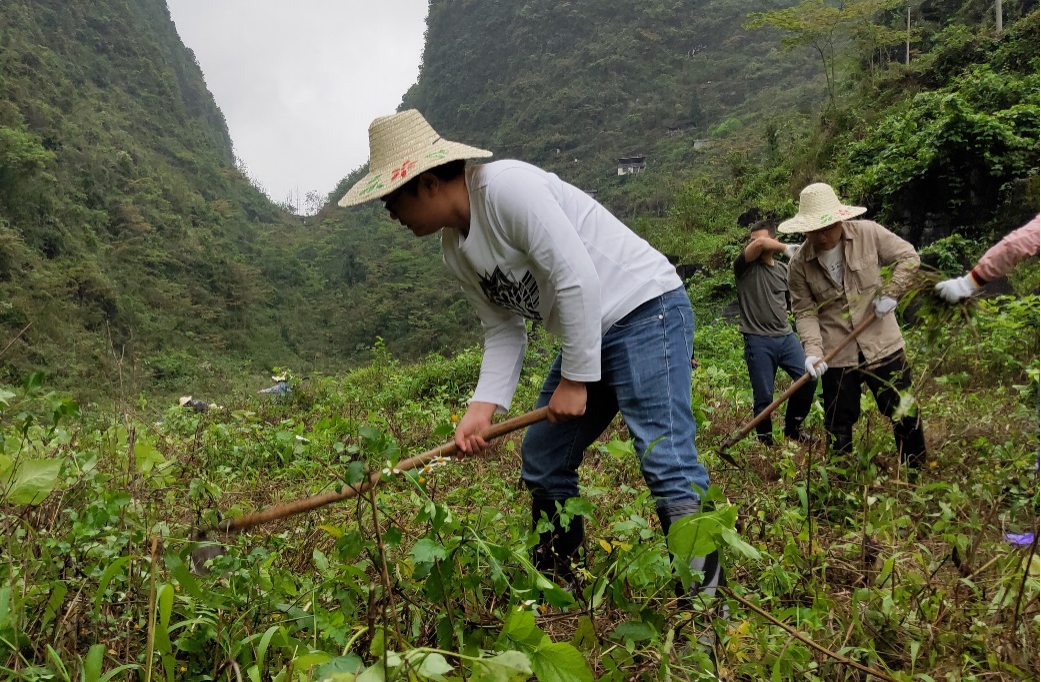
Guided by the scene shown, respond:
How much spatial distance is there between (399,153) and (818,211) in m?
1.98

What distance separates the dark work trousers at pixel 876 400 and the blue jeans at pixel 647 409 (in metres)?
1.25

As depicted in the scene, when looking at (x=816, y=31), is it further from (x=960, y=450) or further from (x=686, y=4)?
(x=686, y=4)

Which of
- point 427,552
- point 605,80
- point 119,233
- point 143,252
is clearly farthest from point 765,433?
point 605,80

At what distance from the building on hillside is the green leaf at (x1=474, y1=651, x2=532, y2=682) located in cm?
3922

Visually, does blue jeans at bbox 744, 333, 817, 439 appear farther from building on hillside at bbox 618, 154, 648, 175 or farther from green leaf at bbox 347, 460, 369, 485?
building on hillside at bbox 618, 154, 648, 175

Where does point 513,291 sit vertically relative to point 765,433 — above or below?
above

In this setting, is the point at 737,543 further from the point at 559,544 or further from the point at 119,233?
the point at 119,233

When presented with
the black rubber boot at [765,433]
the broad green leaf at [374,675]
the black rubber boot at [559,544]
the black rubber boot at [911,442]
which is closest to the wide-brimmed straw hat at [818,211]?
the black rubber boot at [911,442]

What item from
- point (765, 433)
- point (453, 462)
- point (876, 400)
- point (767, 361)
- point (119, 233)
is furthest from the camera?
point (119, 233)

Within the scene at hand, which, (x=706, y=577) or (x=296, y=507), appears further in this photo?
(x=296, y=507)

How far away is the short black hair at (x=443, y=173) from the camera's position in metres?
1.71

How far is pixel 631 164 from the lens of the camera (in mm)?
39438

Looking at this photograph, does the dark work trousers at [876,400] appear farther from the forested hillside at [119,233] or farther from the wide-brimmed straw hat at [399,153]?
the forested hillside at [119,233]

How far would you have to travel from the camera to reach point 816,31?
16500 millimetres
